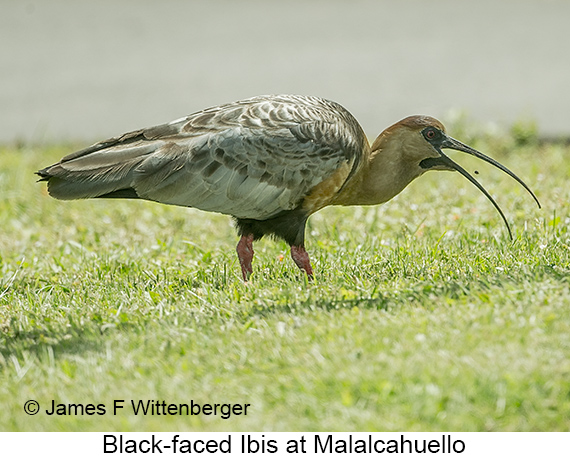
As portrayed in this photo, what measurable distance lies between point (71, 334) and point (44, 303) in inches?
33.5

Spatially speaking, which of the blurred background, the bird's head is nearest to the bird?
the bird's head

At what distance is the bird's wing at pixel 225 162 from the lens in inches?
231

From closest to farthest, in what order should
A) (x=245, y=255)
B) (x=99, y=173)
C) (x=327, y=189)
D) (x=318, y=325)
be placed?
(x=318, y=325) → (x=99, y=173) → (x=327, y=189) → (x=245, y=255)

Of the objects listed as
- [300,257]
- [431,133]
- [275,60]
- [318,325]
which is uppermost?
[275,60]

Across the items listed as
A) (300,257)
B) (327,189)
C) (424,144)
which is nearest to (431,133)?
(424,144)

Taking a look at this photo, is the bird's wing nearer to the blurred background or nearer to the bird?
the bird

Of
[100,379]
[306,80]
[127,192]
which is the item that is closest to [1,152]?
[306,80]

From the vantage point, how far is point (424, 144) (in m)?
6.31

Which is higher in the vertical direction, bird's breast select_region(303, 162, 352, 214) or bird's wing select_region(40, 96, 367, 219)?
bird's wing select_region(40, 96, 367, 219)

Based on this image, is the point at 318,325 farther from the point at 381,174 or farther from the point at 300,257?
the point at 381,174

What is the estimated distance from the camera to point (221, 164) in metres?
5.89

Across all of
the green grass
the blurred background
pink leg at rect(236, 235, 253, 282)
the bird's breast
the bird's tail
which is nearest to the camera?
the green grass

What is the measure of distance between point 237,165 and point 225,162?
0.08 meters

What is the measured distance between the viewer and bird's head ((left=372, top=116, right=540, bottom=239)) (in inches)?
248
